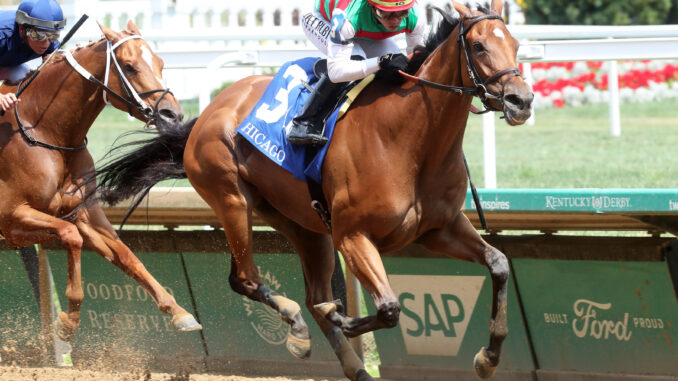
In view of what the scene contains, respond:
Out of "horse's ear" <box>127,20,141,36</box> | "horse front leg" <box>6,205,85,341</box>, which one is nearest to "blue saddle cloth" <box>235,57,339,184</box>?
"horse's ear" <box>127,20,141,36</box>

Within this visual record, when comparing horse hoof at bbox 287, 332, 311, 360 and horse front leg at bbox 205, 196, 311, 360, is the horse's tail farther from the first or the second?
horse hoof at bbox 287, 332, 311, 360

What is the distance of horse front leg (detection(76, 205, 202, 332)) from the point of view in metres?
5.08

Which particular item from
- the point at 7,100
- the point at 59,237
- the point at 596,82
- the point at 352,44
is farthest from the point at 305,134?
the point at 596,82

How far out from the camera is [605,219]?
5133mm

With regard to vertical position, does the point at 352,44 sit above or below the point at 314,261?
above

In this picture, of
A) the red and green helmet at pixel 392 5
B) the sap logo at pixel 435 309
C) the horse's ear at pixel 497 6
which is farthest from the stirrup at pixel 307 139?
the sap logo at pixel 435 309

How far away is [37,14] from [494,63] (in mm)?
2547

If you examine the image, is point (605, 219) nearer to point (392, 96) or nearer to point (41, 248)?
point (392, 96)

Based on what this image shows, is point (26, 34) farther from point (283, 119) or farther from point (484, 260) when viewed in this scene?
point (484, 260)

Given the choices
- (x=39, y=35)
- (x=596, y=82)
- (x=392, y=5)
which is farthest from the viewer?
(x=596, y=82)

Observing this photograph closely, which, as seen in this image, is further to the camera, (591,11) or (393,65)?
(591,11)

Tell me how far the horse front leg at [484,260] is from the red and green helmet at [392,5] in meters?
1.01

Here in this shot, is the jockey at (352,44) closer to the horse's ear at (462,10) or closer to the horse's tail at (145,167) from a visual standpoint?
the horse's ear at (462,10)

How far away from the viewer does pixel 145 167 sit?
5.68m
